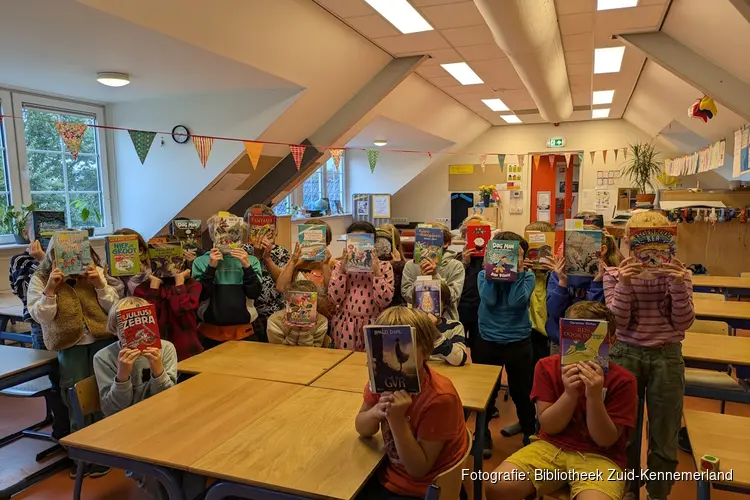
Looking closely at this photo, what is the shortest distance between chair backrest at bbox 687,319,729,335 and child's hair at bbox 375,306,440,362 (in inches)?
92.8

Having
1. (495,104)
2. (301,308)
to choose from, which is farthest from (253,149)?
(495,104)

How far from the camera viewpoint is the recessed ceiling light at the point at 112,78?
13.4 ft

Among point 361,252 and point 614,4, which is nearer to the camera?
point 361,252

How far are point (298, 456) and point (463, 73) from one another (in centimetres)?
556

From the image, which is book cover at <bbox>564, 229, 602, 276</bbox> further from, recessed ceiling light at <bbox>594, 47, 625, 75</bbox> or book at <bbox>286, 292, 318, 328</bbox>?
recessed ceiling light at <bbox>594, 47, 625, 75</bbox>

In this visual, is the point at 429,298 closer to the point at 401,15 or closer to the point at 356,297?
the point at 356,297

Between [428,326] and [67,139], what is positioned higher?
[67,139]

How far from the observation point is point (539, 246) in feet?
9.69

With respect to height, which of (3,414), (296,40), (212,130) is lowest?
(3,414)

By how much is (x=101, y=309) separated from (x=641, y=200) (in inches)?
314

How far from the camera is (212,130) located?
496 cm

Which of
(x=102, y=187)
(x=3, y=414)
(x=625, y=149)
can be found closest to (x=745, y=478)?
(x=3, y=414)

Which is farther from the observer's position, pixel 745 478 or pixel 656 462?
pixel 656 462

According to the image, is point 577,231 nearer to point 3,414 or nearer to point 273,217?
point 273,217
